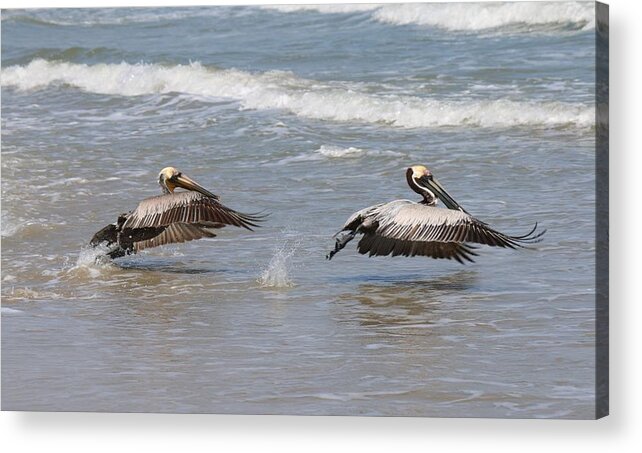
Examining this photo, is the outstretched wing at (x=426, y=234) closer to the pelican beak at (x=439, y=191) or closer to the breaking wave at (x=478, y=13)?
the pelican beak at (x=439, y=191)

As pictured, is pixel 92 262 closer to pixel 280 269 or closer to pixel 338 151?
pixel 280 269

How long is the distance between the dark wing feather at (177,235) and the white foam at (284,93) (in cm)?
66

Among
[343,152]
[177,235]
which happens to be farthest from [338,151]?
[177,235]

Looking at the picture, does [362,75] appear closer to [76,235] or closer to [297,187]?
[297,187]

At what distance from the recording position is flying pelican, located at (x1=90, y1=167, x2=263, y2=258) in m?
8.85

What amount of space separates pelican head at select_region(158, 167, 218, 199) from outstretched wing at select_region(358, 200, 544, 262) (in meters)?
0.83

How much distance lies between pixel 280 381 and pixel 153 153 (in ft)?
4.51

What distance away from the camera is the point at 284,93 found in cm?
896

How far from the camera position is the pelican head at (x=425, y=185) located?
852 centimetres

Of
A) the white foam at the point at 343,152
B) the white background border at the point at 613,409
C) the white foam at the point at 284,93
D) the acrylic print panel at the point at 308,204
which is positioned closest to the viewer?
the white background border at the point at 613,409

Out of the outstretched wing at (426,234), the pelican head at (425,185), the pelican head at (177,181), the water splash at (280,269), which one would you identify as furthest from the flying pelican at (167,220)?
the pelican head at (425,185)

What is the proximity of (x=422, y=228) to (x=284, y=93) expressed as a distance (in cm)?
101

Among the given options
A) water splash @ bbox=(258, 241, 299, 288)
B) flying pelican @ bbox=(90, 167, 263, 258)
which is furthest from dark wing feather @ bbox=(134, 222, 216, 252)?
water splash @ bbox=(258, 241, 299, 288)

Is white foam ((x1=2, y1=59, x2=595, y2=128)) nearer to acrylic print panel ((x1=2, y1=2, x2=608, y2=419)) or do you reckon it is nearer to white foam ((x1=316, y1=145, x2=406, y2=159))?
acrylic print panel ((x1=2, y1=2, x2=608, y2=419))
